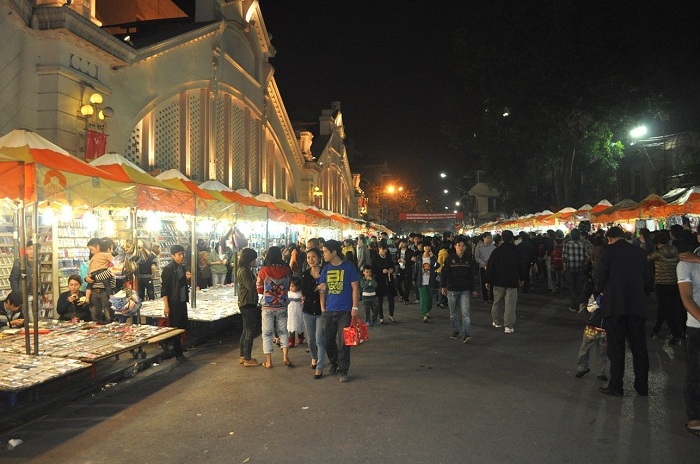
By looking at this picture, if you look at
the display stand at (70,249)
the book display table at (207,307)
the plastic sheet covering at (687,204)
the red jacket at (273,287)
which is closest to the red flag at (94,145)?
the display stand at (70,249)

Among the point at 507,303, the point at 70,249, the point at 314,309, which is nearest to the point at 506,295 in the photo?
the point at 507,303

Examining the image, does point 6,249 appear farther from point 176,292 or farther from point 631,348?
point 631,348

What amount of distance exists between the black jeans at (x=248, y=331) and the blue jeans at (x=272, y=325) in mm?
308

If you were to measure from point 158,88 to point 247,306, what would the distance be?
11.1 m

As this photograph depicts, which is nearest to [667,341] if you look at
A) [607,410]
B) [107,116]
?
[607,410]

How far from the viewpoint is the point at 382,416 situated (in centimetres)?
554

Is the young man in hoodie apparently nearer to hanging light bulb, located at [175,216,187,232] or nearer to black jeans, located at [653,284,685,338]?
black jeans, located at [653,284,685,338]

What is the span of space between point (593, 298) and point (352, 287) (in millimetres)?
3358

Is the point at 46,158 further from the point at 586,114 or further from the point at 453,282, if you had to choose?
Answer: the point at 586,114

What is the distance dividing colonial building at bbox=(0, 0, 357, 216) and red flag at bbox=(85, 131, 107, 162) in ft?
0.09

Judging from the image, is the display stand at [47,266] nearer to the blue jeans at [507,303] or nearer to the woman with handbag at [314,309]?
the woman with handbag at [314,309]

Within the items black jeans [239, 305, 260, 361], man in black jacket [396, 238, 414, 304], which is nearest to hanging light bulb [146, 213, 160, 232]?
black jeans [239, 305, 260, 361]

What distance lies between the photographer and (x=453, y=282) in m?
9.80

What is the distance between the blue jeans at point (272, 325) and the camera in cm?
795
